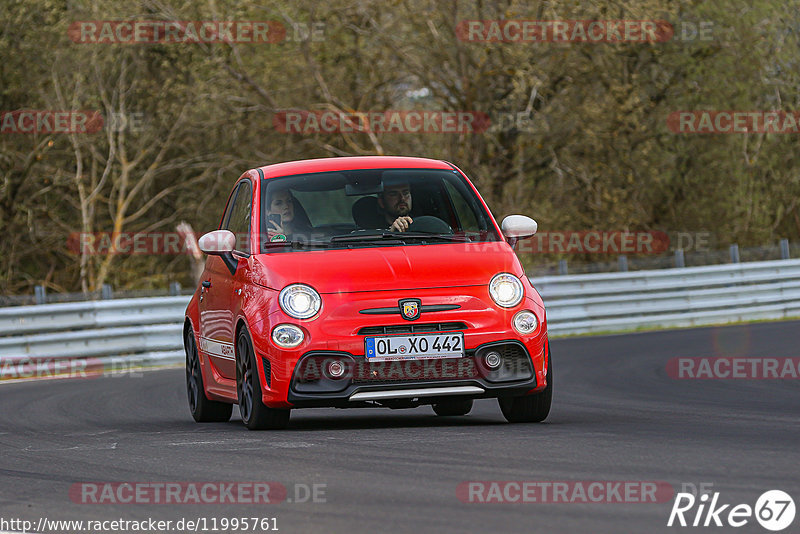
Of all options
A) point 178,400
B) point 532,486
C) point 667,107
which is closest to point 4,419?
point 178,400

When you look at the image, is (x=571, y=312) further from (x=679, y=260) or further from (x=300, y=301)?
(x=300, y=301)

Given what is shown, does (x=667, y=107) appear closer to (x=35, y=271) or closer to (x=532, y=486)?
(x=35, y=271)

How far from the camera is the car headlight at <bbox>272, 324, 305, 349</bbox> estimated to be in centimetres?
818

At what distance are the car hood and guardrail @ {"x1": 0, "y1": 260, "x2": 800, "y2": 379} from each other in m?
9.61

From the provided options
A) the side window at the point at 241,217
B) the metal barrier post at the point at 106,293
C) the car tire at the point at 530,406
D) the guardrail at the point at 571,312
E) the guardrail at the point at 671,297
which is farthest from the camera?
the guardrail at the point at 671,297

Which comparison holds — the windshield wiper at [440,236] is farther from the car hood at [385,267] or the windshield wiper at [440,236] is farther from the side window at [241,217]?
the side window at [241,217]

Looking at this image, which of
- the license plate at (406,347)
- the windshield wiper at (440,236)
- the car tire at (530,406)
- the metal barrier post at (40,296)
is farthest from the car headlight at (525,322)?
the metal barrier post at (40,296)

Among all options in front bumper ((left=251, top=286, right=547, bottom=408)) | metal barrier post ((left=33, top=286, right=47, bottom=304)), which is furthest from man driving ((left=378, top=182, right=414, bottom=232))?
metal barrier post ((left=33, top=286, right=47, bottom=304))

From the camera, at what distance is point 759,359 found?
14336 mm

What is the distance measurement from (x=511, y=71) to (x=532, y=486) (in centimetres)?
2092

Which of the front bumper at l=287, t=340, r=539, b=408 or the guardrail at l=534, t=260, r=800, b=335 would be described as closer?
the front bumper at l=287, t=340, r=539, b=408

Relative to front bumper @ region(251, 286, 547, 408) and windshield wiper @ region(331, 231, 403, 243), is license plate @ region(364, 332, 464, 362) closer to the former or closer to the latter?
front bumper @ region(251, 286, 547, 408)

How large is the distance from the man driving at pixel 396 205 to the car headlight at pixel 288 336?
1.25 m

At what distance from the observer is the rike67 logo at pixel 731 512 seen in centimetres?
510
